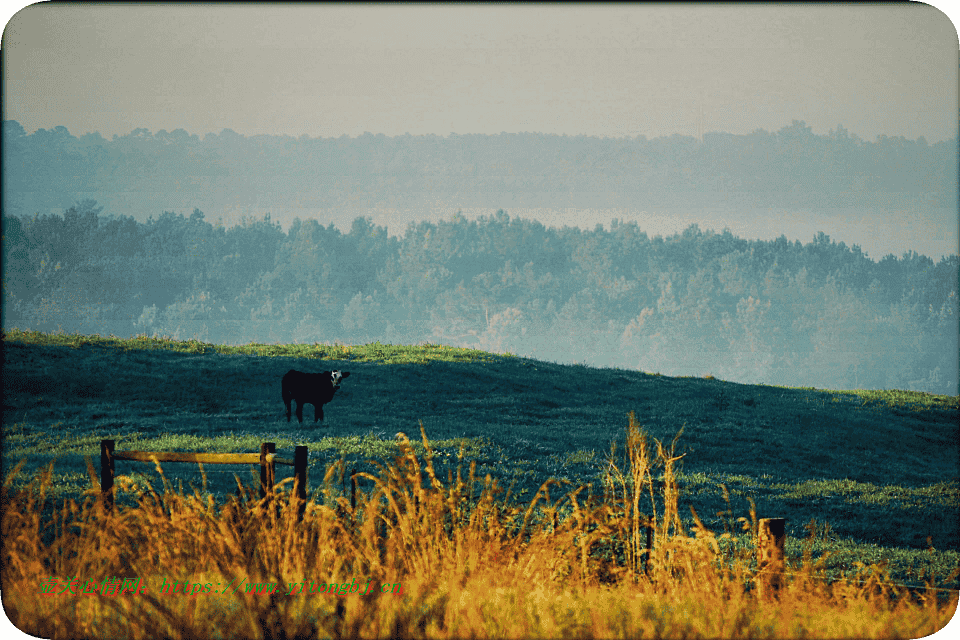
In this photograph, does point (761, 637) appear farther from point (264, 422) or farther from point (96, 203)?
point (96, 203)

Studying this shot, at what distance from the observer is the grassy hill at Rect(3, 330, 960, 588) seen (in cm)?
1224

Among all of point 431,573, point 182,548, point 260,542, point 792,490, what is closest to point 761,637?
point 431,573

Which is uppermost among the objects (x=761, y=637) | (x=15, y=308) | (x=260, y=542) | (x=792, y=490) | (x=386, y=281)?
(x=386, y=281)

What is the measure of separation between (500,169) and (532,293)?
1346 inches

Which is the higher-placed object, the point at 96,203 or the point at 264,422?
the point at 96,203

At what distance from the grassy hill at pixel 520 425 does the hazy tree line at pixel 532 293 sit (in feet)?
18.8

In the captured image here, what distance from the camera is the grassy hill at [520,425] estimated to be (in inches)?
482

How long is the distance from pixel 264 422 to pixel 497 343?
103 ft

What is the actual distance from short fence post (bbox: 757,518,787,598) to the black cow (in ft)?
40.9

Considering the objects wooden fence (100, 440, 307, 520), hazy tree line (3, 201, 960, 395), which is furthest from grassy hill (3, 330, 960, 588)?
hazy tree line (3, 201, 960, 395)

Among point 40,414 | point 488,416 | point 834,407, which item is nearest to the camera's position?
point 40,414

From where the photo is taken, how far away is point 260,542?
4949mm

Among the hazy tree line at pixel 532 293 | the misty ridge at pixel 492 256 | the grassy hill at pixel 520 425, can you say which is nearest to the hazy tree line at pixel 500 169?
the misty ridge at pixel 492 256

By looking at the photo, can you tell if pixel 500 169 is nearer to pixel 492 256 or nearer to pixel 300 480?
pixel 300 480
